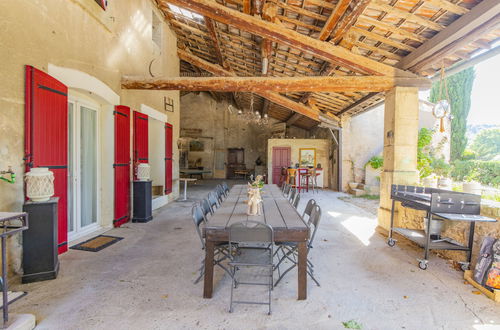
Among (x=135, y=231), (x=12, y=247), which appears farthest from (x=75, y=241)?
(x=12, y=247)

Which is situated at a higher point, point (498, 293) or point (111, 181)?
point (111, 181)

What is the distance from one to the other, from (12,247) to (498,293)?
4774mm

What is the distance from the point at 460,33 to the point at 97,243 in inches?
224

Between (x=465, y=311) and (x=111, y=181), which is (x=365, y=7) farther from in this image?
(x=111, y=181)

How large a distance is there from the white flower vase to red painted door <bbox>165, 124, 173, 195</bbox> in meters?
4.59

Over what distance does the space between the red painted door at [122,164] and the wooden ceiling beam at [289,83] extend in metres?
0.64

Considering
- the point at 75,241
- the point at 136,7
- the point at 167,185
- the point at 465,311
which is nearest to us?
the point at 465,311

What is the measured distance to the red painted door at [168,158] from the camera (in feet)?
24.2

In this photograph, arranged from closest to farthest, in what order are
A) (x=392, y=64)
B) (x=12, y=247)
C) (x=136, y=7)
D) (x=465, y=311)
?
(x=465, y=311) < (x=12, y=247) < (x=392, y=64) < (x=136, y=7)

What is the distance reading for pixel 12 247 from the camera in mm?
2629

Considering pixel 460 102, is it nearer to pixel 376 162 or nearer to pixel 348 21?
pixel 376 162

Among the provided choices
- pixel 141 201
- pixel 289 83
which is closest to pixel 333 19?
pixel 289 83

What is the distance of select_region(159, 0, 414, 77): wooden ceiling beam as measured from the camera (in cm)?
430

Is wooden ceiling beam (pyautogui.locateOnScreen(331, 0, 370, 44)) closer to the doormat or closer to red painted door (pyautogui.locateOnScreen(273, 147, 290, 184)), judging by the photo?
the doormat
